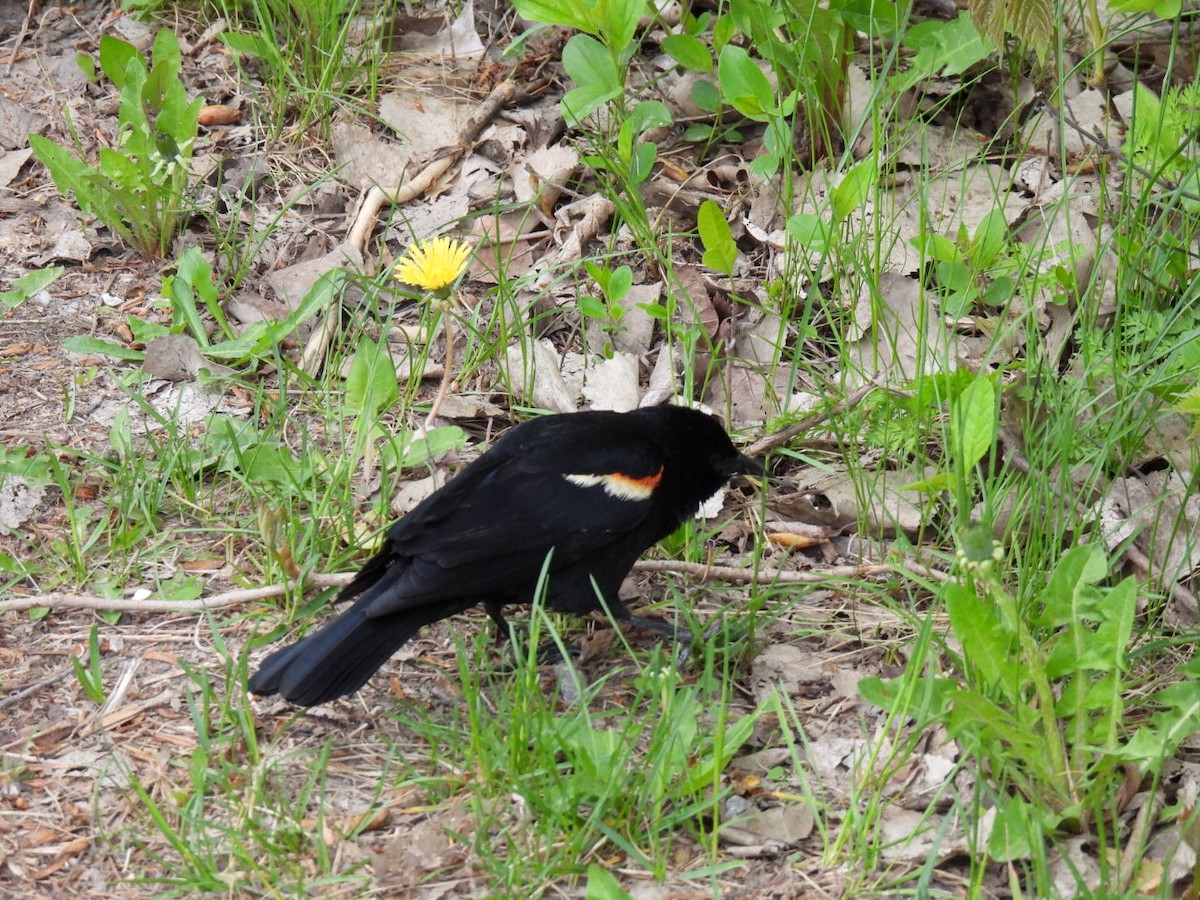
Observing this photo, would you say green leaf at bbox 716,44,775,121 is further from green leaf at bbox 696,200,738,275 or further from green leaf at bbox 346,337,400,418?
green leaf at bbox 346,337,400,418

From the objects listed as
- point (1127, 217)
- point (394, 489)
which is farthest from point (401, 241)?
point (1127, 217)

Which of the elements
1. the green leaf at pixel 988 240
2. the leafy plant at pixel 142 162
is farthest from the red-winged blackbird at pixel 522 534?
the leafy plant at pixel 142 162

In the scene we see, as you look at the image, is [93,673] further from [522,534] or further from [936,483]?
[936,483]

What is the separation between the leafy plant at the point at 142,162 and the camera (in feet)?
16.3

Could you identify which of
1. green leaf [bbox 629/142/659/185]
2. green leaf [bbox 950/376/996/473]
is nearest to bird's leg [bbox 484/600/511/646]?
green leaf [bbox 950/376/996/473]

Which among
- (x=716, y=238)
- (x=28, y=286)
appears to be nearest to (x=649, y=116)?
(x=716, y=238)

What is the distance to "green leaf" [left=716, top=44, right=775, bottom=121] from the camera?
15.9 feet

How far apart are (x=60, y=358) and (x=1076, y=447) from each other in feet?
11.0

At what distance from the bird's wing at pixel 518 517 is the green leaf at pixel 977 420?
2.70 feet

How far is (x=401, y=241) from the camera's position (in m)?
5.34

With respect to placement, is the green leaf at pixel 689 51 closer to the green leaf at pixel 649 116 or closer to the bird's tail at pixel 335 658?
the green leaf at pixel 649 116

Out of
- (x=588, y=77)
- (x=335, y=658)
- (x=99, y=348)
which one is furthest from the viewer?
(x=588, y=77)

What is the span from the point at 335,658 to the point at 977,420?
5.64 feet

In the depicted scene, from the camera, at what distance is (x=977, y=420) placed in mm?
3557
